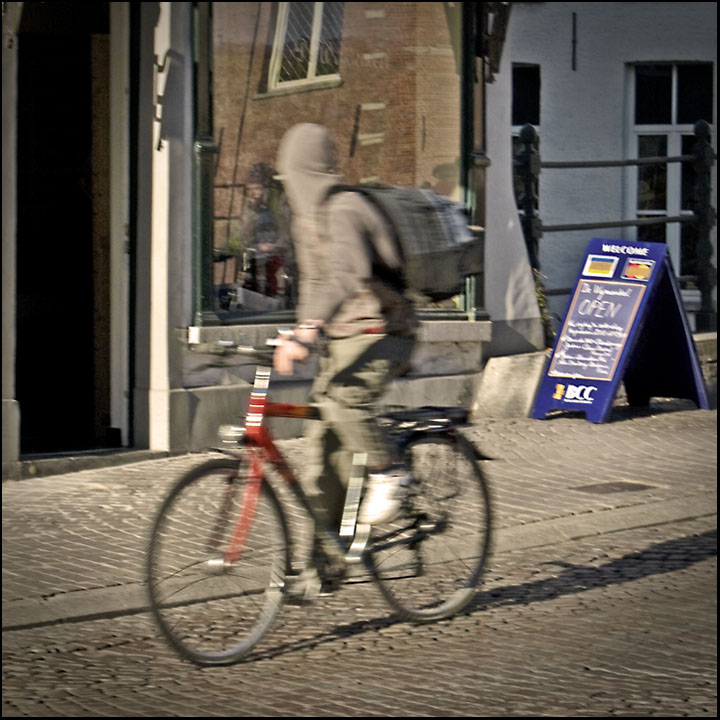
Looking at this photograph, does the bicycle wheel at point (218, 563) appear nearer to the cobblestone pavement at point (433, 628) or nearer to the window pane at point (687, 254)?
the cobblestone pavement at point (433, 628)

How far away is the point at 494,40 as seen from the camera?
1102cm

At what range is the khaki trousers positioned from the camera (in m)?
5.10

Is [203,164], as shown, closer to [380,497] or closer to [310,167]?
[310,167]

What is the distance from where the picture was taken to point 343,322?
510 centimetres

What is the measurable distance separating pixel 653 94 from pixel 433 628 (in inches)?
483

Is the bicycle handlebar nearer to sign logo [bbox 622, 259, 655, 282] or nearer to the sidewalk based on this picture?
the sidewalk

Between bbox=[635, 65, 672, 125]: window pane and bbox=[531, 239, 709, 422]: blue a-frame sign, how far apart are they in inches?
245

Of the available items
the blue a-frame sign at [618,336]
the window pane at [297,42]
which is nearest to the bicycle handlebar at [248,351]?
the window pane at [297,42]

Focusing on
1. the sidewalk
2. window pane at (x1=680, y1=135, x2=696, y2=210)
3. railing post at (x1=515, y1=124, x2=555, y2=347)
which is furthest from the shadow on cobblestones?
window pane at (x1=680, y1=135, x2=696, y2=210)

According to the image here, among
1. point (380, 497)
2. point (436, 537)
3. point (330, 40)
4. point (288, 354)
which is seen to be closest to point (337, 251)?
point (288, 354)

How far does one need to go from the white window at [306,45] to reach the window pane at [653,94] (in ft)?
23.0

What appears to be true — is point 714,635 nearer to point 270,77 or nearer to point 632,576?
point 632,576

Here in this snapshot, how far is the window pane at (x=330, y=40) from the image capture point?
1030 cm

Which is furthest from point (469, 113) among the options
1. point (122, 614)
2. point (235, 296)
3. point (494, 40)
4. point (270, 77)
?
point (122, 614)
